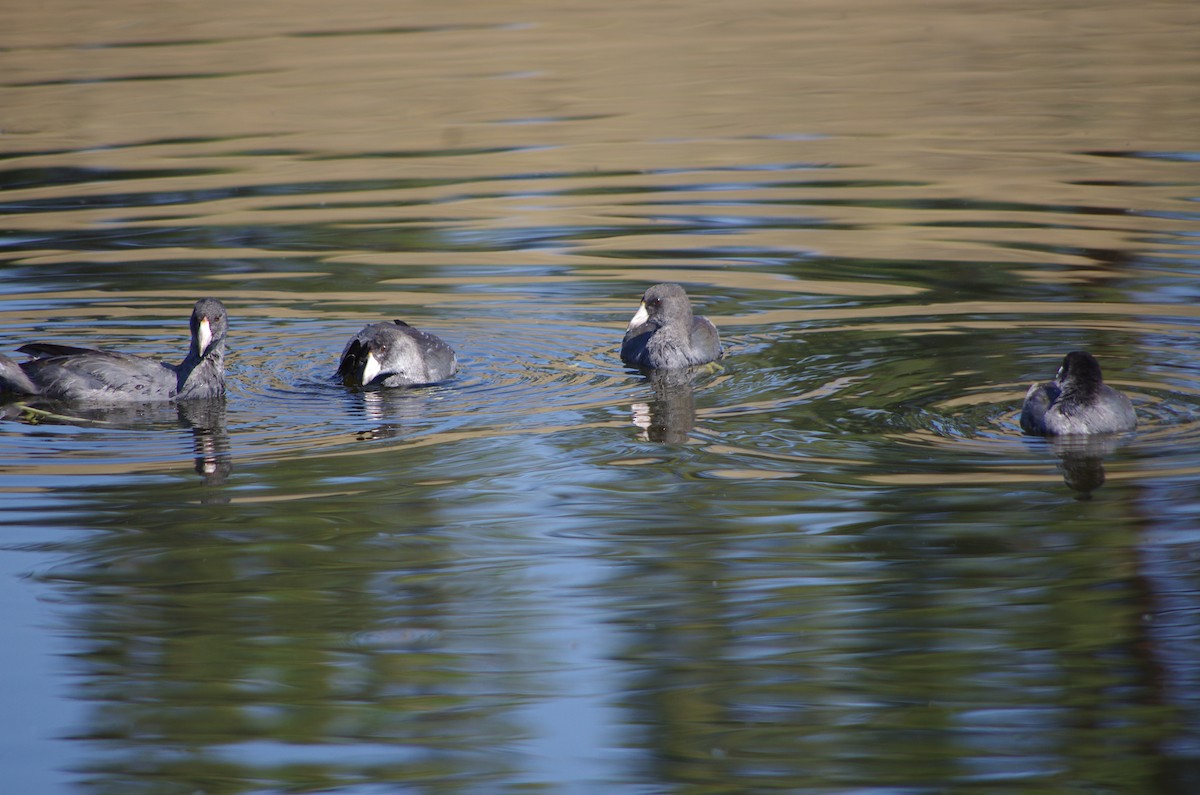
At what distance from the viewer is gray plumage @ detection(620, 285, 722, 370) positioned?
9.95 metres

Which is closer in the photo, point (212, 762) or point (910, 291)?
point (212, 762)

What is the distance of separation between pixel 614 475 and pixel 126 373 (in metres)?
3.03

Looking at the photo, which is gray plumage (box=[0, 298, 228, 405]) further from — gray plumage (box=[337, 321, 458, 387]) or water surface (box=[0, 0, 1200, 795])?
gray plumage (box=[337, 321, 458, 387])

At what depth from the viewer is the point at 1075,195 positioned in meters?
14.7

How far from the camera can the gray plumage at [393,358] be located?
937 centimetres

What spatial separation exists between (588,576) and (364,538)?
109 cm

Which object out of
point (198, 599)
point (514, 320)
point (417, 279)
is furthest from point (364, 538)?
point (417, 279)

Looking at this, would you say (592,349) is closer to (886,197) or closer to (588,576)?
(588,576)

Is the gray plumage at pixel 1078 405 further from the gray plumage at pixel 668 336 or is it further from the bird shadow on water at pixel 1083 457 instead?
the gray plumage at pixel 668 336

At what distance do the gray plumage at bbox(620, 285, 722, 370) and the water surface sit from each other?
0.19 metres

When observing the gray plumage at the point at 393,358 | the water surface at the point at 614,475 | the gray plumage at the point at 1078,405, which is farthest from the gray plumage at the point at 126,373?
the gray plumage at the point at 1078,405

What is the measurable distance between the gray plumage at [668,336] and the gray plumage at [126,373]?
250 cm

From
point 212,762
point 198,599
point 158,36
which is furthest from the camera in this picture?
point 158,36

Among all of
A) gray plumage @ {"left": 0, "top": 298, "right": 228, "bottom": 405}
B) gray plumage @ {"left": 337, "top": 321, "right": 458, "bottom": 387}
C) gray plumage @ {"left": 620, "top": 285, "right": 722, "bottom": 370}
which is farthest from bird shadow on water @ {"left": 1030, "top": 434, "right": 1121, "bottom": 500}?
gray plumage @ {"left": 0, "top": 298, "right": 228, "bottom": 405}
